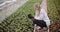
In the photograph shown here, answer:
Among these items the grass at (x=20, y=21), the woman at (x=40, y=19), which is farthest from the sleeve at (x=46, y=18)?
the grass at (x=20, y=21)

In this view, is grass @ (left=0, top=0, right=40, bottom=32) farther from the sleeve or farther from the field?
the sleeve

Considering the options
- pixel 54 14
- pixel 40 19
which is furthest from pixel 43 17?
pixel 54 14

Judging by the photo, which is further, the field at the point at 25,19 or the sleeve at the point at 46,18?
the sleeve at the point at 46,18

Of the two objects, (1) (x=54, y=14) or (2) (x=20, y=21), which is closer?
(2) (x=20, y=21)

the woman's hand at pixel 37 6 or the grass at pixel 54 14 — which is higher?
the woman's hand at pixel 37 6

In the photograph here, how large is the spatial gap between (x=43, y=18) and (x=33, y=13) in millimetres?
114

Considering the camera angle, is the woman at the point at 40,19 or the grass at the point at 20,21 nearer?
the grass at the point at 20,21

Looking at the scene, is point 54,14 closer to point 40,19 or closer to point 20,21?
point 40,19

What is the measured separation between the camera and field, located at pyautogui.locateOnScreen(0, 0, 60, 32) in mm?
1100

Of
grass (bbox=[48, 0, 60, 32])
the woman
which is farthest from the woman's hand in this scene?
grass (bbox=[48, 0, 60, 32])

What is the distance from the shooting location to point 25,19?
47.3 inches

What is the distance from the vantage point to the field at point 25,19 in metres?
1.10

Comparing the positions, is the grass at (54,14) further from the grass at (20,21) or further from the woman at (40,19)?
the grass at (20,21)

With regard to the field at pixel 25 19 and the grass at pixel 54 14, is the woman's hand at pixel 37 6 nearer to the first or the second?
the field at pixel 25 19
